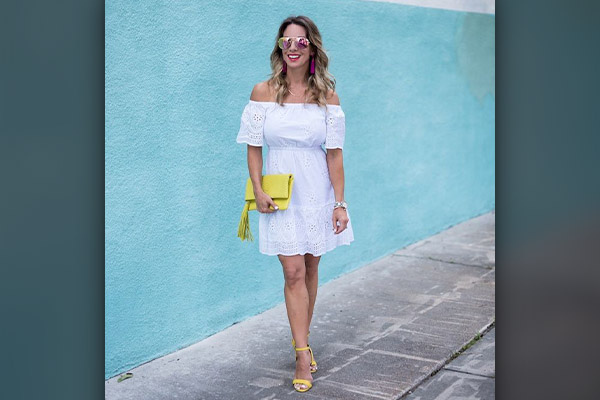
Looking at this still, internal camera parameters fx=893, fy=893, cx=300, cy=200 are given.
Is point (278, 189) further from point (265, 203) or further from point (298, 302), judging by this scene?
point (298, 302)

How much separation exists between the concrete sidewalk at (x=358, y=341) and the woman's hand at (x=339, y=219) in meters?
0.67

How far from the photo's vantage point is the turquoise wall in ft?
12.6

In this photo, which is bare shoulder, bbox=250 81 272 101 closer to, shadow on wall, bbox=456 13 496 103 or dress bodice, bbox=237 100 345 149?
dress bodice, bbox=237 100 345 149

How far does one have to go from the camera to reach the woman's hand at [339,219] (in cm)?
388

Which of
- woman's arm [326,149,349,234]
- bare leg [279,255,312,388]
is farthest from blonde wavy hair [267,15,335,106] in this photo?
bare leg [279,255,312,388]

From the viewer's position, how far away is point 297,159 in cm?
385

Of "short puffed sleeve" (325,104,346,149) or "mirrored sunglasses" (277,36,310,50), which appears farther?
"short puffed sleeve" (325,104,346,149)

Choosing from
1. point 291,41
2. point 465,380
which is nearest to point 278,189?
point 291,41

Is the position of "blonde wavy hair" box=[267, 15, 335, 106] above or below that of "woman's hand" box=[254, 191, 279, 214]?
above

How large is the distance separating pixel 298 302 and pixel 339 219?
0.40 meters

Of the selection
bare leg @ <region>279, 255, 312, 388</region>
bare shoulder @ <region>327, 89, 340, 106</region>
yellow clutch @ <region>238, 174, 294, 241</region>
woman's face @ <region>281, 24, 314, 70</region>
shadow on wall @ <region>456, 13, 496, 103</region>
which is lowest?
bare leg @ <region>279, 255, 312, 388</region>

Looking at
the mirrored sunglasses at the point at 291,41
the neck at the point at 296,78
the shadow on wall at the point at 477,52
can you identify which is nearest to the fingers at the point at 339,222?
the neck at the point at 296,78

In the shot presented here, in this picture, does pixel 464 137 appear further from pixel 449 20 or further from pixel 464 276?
pixel 464 276

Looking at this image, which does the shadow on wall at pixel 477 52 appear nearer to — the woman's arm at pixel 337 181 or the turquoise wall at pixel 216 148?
the turquoise wall at pixel 216 148
